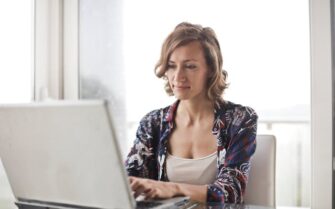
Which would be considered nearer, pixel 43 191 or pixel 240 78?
pixel 43 191

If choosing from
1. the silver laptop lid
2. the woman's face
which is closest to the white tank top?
the woman's face

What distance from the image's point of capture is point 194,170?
1425mm

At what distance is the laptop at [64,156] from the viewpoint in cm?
73

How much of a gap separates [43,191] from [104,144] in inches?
9.5

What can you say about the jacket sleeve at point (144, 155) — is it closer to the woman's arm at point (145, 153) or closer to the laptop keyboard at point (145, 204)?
the woman's arm at point (145, 153)

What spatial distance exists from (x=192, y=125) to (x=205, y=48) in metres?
0.30

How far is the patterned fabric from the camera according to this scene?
4.18ft

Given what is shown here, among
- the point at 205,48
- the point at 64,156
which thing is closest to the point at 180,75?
the point at 205,48

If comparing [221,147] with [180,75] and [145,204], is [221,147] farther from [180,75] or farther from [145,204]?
[145,204]

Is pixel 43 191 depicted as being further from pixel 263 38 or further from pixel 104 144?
pixel 263 38

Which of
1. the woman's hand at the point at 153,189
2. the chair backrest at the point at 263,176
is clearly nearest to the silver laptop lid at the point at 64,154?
the woman's hand at the point at 153,189

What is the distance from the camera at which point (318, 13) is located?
167 centimetres

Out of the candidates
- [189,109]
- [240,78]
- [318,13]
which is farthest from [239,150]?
[318,13]

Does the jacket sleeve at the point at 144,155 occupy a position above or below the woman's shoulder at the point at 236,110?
below
